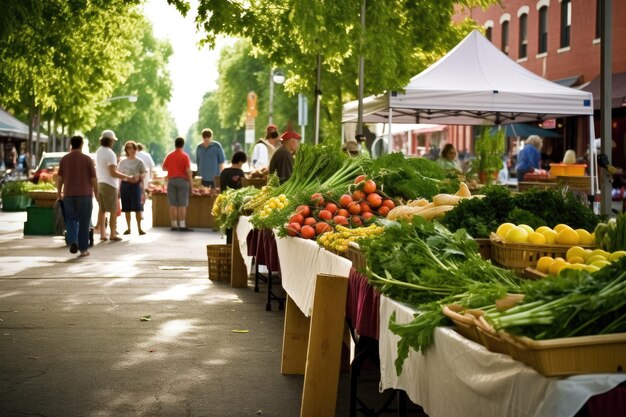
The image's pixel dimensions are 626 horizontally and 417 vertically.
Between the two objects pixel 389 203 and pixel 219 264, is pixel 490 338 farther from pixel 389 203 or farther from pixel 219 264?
pixel 219 264

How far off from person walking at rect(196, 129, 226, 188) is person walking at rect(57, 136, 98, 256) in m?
7.61

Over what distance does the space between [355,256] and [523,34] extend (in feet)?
126

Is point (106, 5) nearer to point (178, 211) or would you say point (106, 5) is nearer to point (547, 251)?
point (178, 211)

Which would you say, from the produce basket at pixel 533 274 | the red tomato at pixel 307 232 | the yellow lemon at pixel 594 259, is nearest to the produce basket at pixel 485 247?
the produce basket at pixel 533 274

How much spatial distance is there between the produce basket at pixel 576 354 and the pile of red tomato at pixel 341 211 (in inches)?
221

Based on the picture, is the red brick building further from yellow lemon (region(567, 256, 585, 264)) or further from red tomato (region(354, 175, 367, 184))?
yellow lemon (region(567, 256, 585, 264))

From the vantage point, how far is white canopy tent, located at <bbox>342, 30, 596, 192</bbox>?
743 inches

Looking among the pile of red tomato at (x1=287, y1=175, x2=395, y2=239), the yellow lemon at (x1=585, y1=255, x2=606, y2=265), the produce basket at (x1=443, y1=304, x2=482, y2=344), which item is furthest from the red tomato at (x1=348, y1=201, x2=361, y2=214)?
the produce basket at (x1=443, y1=304, x2=482, y2=344)

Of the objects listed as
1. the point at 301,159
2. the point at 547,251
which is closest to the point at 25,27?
the point at 301,159

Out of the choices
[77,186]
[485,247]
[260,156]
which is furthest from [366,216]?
[260,156]

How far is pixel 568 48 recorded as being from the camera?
3856cm

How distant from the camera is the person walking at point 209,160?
26031mm

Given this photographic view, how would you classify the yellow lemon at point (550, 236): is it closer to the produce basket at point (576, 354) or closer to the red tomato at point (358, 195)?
the produce basket at point (576, 354)

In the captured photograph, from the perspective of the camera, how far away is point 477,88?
1905 cm
